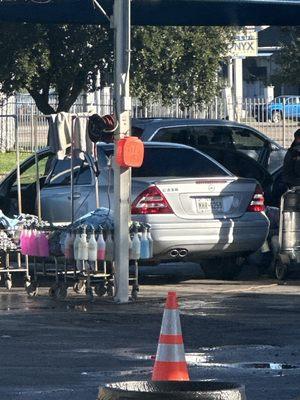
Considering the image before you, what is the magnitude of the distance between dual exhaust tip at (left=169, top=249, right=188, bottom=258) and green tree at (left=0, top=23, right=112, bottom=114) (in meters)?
10.3

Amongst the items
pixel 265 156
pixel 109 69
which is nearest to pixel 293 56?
pixel 109 69

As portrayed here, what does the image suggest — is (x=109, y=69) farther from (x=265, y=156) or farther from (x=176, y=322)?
(x=176, y=322)

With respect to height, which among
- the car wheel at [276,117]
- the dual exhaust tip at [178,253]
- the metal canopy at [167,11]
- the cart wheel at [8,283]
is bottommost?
the cart wheel at [8,283]

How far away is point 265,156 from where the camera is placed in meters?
18.8

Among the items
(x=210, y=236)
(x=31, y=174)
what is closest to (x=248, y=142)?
(x=31, y=174)

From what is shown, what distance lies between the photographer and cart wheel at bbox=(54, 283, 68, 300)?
12.4 meters

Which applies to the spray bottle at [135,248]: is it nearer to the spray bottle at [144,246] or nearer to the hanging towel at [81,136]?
the spray bottle at [144,246]

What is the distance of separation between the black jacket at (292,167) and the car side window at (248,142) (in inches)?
138

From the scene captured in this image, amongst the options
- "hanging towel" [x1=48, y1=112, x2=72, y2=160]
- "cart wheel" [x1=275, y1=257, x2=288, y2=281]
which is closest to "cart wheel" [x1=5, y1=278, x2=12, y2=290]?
"hanging towel" [x1=48, y1=112, x2=72, y2=160]

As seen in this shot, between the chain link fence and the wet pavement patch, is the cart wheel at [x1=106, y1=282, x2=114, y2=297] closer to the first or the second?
the wet pavement patch

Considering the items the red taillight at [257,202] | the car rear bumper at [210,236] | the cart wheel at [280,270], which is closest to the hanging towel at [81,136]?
the car rear bumper at [210,236]

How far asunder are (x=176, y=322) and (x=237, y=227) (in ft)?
20.5

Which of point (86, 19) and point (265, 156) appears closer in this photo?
point (86, 19)

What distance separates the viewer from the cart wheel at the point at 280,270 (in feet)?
46.3
